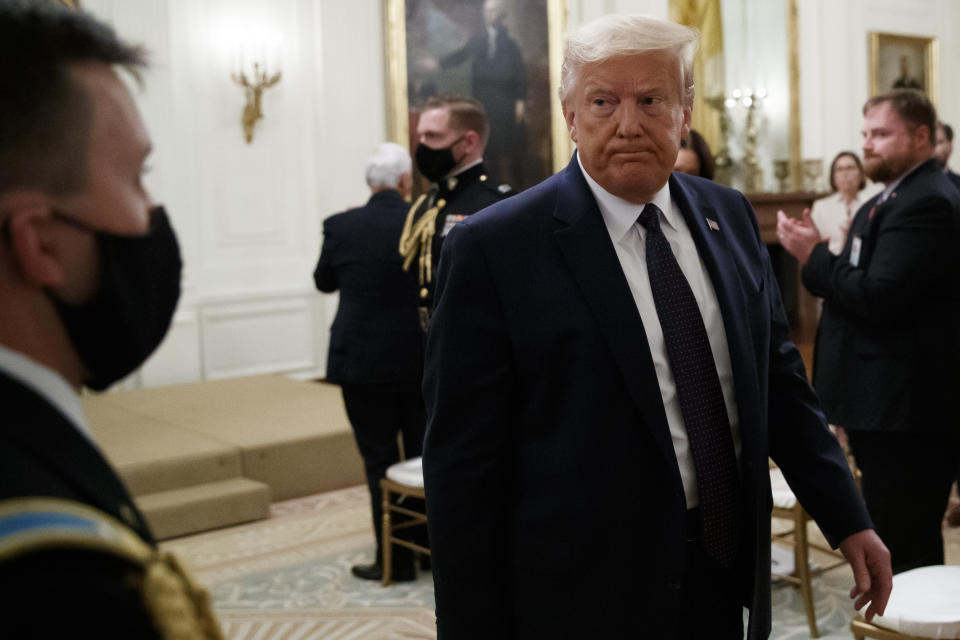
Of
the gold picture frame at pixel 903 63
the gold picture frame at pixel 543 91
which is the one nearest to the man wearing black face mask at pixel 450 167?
the gold picture frame at pixel 543 91

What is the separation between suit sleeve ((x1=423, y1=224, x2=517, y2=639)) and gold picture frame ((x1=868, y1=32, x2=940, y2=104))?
11.1 meters

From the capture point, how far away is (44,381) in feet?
2.39

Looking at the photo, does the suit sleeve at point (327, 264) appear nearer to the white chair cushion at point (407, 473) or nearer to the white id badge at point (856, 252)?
the white chair cushion at point (407, 473)

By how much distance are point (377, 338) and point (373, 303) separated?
0.56 feet

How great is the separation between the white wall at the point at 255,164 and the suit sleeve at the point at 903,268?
5.15m

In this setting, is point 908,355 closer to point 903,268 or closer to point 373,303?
point 903,268

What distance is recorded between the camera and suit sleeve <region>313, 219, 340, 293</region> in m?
4.51

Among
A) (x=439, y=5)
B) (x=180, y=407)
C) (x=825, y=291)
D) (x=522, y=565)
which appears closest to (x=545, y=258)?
(x=522, y=565)

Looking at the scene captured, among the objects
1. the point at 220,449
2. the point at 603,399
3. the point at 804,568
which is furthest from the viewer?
the point at 220,449

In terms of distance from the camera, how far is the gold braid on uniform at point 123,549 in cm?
64

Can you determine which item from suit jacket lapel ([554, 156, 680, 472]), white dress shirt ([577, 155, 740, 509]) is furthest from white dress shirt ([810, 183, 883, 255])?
suit jacket lapel ([554, 156, 680, 472])

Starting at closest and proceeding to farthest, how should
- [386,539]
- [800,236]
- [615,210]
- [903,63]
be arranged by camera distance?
[615,210]
[800,236]
[386,539]
[903,63]

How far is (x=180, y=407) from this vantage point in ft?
21.8

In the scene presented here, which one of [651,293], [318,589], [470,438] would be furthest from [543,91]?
[470,438]
